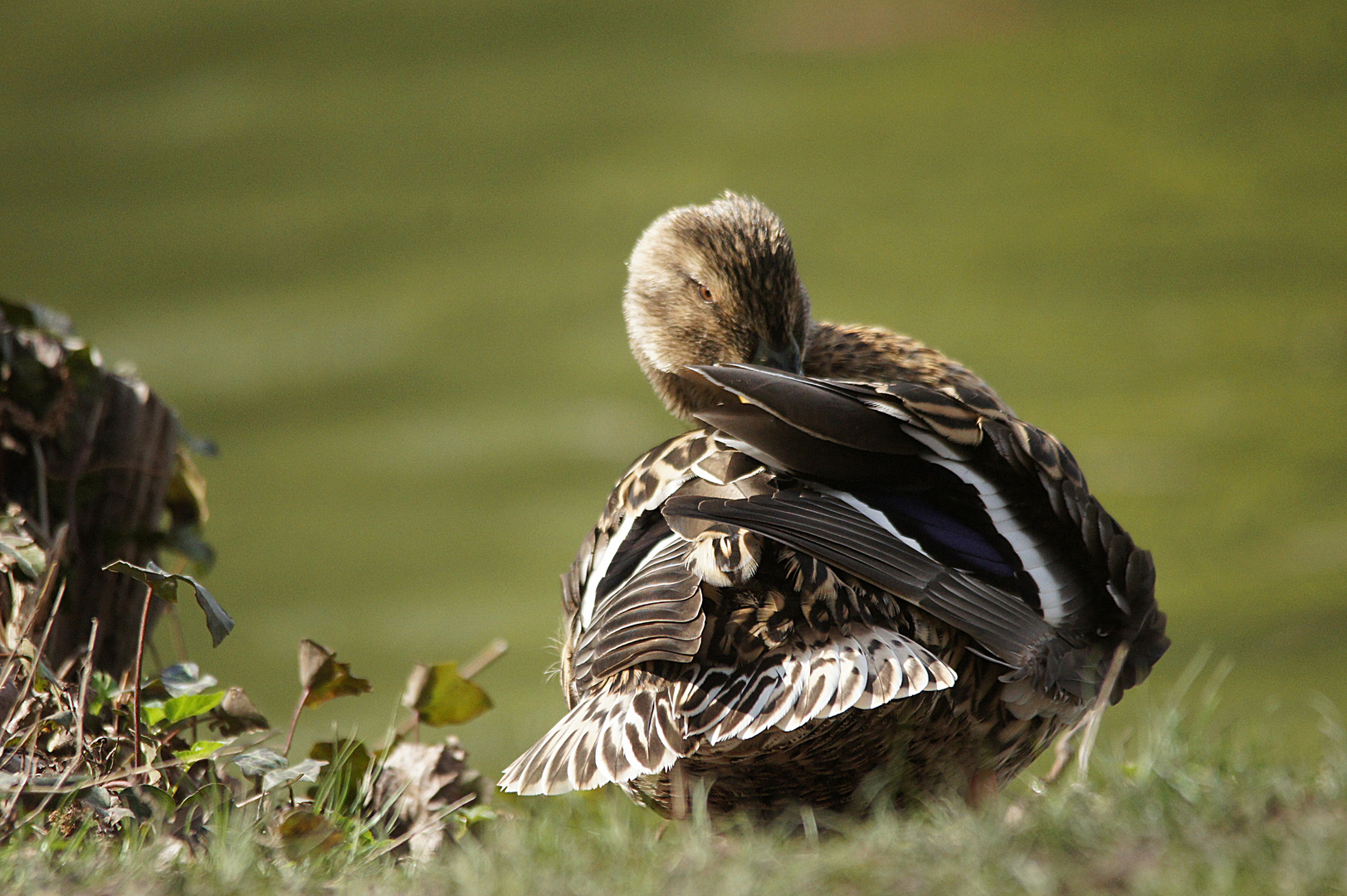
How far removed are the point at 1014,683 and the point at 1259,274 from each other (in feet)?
33.7

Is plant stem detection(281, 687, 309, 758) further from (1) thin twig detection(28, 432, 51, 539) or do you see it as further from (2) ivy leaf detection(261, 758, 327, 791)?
(1) thin twig detection(28, 432, 51, 539)

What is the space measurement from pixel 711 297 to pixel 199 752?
209 cm

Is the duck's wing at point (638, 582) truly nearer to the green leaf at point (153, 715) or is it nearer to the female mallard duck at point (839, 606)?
the female mallard duck at point (839, 606)

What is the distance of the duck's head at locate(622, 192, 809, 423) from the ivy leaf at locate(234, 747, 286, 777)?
5.60ft

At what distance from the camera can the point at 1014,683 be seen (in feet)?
10.1

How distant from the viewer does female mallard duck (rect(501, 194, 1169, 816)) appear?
2.85 m

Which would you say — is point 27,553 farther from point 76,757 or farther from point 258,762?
point 258,762

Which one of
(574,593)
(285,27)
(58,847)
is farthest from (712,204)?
(285,27)

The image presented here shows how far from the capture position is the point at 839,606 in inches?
117

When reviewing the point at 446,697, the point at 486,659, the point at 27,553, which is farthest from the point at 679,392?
the point at 27,553

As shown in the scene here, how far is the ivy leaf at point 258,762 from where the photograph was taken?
3.09 metres

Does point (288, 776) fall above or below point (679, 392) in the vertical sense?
below

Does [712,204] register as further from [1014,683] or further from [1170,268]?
[1170,268]

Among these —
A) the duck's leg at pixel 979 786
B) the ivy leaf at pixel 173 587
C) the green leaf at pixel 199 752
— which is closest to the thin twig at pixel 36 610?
the ivy leaf at pixel 173 587
